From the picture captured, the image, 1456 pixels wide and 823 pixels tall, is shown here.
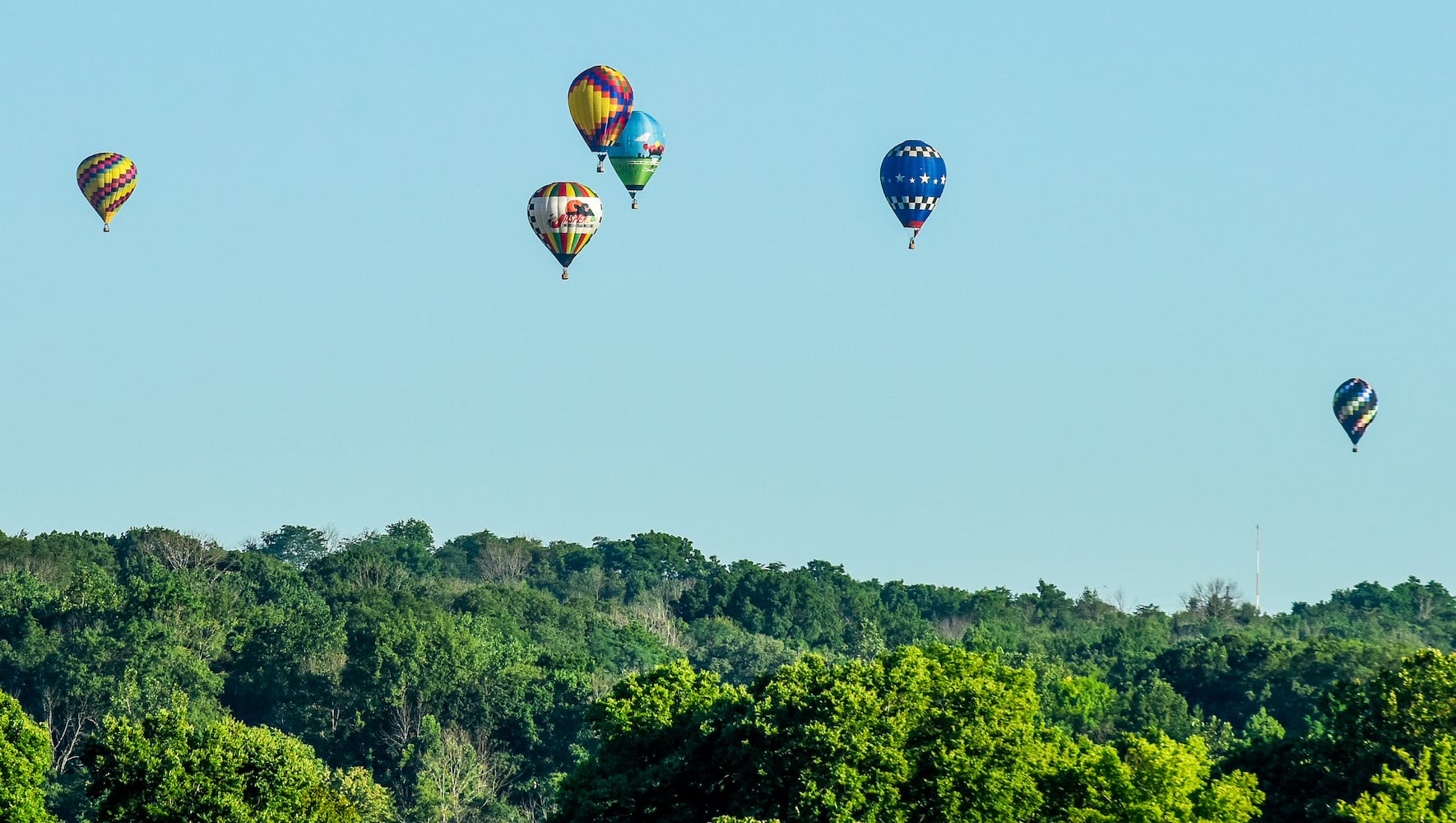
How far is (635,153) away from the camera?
97312 mm

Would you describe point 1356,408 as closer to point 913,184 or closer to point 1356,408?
point 1356,408

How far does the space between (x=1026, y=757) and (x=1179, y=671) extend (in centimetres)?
6805

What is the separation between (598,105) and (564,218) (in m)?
3.96

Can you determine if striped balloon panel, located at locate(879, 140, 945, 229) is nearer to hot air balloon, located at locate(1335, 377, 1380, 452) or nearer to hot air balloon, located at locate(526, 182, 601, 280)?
hot air balloon, located at locate(526, 182, 601, 280)

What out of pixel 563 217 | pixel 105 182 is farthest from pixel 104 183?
pixel 563 217

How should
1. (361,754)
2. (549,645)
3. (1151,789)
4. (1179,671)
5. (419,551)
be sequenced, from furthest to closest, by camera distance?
(419,551) < (549,645) < (1179,671) < (361,754) < (1151,789)

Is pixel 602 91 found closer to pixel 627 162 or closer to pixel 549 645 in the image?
pixel 627 162

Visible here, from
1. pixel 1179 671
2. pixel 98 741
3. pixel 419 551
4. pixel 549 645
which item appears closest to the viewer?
pixel 98 741

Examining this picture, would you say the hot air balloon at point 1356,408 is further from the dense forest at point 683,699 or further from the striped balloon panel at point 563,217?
the striped balloon panel at point 563,217

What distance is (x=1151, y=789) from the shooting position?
5953 cm

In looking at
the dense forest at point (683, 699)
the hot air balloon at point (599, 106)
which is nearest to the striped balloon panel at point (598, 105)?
the hot air balloon at point (599, 106)

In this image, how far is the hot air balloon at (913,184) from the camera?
93.5 m

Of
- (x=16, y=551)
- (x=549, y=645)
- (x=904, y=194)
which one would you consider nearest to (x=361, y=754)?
(x=549, y=645)

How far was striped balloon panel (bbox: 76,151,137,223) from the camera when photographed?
108875mm
